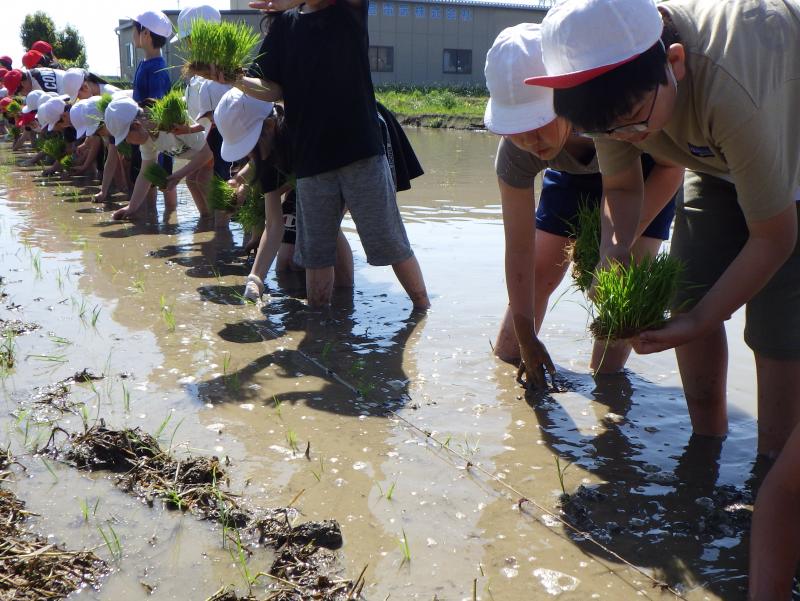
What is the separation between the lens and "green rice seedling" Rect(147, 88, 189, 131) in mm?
6680

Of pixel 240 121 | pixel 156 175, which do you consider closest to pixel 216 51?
pixel 240 121

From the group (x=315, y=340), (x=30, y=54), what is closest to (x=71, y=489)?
(x=315, y=340)

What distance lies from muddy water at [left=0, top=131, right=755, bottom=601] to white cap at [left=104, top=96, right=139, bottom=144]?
2312 mm

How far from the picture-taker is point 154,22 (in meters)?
7.74

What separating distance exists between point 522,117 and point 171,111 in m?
4.77

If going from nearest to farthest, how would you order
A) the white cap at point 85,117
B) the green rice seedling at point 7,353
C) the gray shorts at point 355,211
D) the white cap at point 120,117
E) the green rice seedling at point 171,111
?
the green rice seedling at point 7,353 < the gray shorts at point 355,211 < the green rice seedling at point 171,111 < the white cap at point 120,117 < the white cap at point 85,117

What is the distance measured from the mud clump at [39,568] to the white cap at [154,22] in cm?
627

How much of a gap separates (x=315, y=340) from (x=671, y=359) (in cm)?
170

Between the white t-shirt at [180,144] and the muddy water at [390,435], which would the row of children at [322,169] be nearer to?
the muddy water at [390,435]

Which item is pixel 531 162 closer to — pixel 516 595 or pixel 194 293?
pixel 516 595

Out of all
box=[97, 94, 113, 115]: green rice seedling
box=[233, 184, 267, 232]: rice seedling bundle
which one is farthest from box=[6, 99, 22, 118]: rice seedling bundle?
box=[233, 184, 267, 232]: rice seedling bundle

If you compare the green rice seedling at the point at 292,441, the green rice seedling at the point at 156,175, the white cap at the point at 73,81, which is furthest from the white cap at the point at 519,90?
the white cap at the point at 73,81

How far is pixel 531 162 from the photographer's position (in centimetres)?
301

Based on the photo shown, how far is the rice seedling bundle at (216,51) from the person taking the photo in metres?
4.36
